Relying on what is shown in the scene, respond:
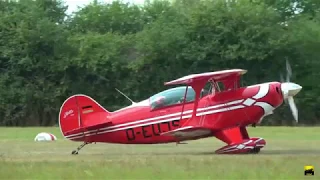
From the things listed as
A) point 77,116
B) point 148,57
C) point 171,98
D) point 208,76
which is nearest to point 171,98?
point 171,98

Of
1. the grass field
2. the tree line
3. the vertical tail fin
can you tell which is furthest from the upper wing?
the tree line

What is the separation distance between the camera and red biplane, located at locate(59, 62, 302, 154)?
2039cm

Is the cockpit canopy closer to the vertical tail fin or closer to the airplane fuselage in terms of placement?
the airplane fuselage

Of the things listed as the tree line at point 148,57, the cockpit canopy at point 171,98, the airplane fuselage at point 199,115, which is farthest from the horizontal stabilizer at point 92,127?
the tree line at point 148,57

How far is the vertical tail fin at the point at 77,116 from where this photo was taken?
21453mm

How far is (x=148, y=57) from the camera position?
45.7 metres

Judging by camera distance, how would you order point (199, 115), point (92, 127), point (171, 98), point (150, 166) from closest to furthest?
1. point (150, 166)
2. point (199, 115)
3. point (171, 98)
4. point (92, 127)

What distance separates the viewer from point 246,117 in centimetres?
2055

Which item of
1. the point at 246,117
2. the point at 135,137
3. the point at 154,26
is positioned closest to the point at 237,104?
the point at 246,117

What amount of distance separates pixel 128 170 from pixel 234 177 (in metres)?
2.42

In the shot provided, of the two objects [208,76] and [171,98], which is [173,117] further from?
[208,76]

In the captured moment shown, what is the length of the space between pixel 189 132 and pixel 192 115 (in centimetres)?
60

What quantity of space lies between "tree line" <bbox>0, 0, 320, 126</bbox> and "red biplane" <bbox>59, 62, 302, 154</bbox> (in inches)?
899

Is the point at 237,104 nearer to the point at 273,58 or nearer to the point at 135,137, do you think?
the point at 135,137
